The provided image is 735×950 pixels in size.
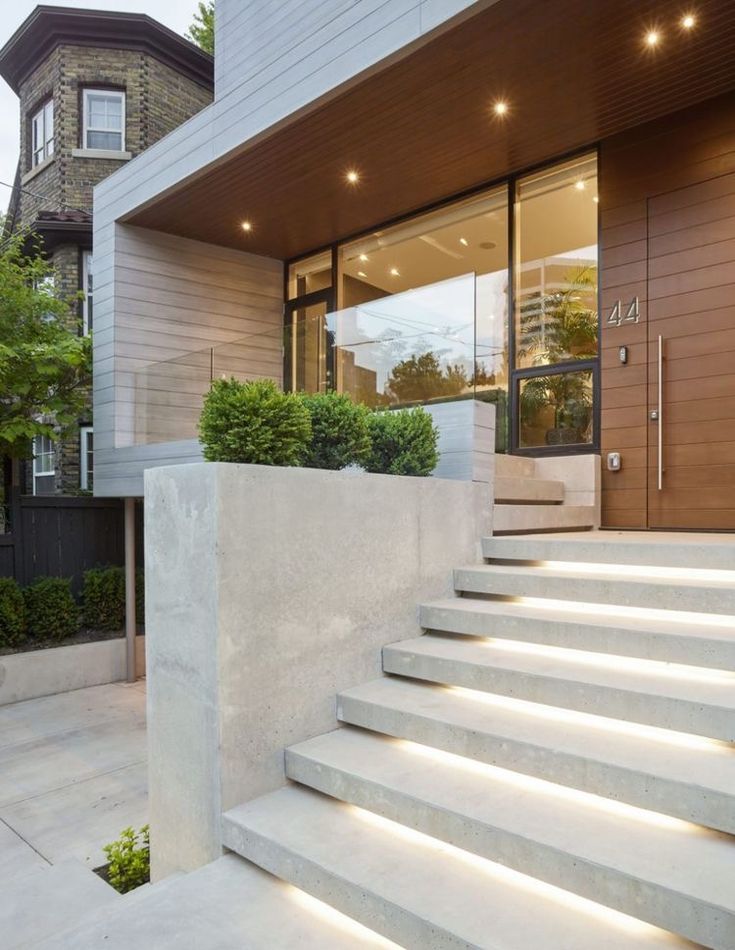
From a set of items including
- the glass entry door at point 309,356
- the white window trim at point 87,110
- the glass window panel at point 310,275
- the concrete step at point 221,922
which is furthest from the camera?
the white window trim at point 87,110

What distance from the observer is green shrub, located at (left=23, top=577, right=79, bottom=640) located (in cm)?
636

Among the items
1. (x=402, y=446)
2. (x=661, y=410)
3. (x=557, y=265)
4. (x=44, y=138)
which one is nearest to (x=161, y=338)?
(x=557, y=265)

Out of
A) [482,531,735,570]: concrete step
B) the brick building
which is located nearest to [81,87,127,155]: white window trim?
the brick building

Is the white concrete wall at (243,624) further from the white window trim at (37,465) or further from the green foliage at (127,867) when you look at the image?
the white window trim at (37,465)

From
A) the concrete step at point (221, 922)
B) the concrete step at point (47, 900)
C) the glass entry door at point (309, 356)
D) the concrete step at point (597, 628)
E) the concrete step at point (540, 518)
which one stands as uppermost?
the glass entry door at point (309, 356)

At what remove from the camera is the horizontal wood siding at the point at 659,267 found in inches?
187

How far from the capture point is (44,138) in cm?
1080

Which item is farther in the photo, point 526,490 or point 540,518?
point 526,490

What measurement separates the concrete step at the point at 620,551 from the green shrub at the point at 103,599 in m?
4.68

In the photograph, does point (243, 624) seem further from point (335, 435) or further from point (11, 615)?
point (11, 615)

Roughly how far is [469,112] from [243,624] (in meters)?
4.39

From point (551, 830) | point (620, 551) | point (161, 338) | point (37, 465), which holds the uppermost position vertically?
point (161, 338)

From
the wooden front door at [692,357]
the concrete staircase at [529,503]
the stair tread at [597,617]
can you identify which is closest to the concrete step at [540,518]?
the concrete staircase at [529,503]

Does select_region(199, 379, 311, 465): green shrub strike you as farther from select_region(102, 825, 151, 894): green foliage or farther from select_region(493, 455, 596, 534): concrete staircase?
select_region(102, 825, 151, 894): green foliage
